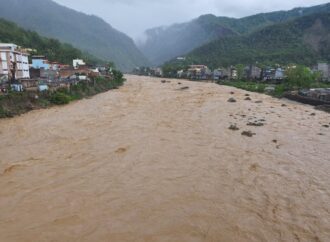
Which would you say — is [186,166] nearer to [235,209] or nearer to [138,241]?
[235,209]

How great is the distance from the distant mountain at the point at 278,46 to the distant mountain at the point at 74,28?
5817 centimetres

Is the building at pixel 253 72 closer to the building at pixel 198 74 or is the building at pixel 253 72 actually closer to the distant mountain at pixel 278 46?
the building at pixel 198 74

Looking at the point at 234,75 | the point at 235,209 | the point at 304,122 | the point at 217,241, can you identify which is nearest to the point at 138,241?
the point at 217,241

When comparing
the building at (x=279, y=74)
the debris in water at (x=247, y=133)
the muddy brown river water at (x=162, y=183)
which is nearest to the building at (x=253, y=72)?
the building at (x=279, y=74)

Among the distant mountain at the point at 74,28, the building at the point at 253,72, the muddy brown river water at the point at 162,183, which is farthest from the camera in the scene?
the distant mountain at the point at 74,28

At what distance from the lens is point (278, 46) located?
9100 centimetres

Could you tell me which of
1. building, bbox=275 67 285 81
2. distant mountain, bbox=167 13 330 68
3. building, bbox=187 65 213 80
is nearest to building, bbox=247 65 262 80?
building, bbox=275 67 285 81

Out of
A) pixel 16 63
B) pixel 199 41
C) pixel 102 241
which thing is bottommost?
pixel 102 241

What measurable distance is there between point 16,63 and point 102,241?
29.6 metres

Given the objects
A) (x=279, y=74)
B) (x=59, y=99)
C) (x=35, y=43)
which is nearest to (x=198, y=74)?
(x=279, y=74)

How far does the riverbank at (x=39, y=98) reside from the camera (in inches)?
779

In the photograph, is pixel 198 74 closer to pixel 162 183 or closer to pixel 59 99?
pixel 59 99

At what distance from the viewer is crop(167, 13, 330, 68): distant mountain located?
3206 inches

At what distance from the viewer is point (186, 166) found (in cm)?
1031
